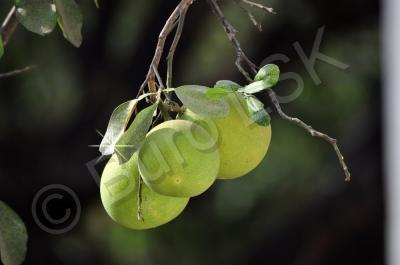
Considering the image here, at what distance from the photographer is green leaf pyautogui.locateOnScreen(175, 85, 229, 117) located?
0.73m

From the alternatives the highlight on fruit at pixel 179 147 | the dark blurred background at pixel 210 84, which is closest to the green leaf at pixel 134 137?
the highlight on fruit at pixel 179 147

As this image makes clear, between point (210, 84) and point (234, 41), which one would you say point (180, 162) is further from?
point (210, 84)

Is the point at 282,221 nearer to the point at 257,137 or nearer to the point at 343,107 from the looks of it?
the point at 343,107

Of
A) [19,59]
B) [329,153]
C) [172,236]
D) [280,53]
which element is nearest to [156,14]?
[280,53]

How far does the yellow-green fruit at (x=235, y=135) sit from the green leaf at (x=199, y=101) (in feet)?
0.05

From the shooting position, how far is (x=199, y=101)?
0.74 metres

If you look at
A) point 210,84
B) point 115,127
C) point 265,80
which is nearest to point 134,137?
point 115,127

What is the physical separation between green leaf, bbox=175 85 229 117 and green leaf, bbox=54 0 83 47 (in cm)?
16

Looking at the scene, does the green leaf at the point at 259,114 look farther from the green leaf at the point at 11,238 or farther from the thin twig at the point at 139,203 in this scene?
the green leaf at the point at 11,238

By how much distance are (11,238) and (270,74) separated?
333 millimetres

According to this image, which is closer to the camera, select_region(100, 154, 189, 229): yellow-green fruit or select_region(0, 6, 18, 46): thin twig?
select_region(100, 154, 189, 229): yellow-green fruit

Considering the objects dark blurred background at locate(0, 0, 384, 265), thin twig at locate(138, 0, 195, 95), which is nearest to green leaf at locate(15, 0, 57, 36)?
thin twig at locate(138, 0, 195, 95)

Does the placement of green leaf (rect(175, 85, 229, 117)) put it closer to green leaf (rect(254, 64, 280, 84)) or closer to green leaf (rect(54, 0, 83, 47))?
green leaf (rect(254, 64, 280, 84))

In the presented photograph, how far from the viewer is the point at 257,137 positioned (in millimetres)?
790
